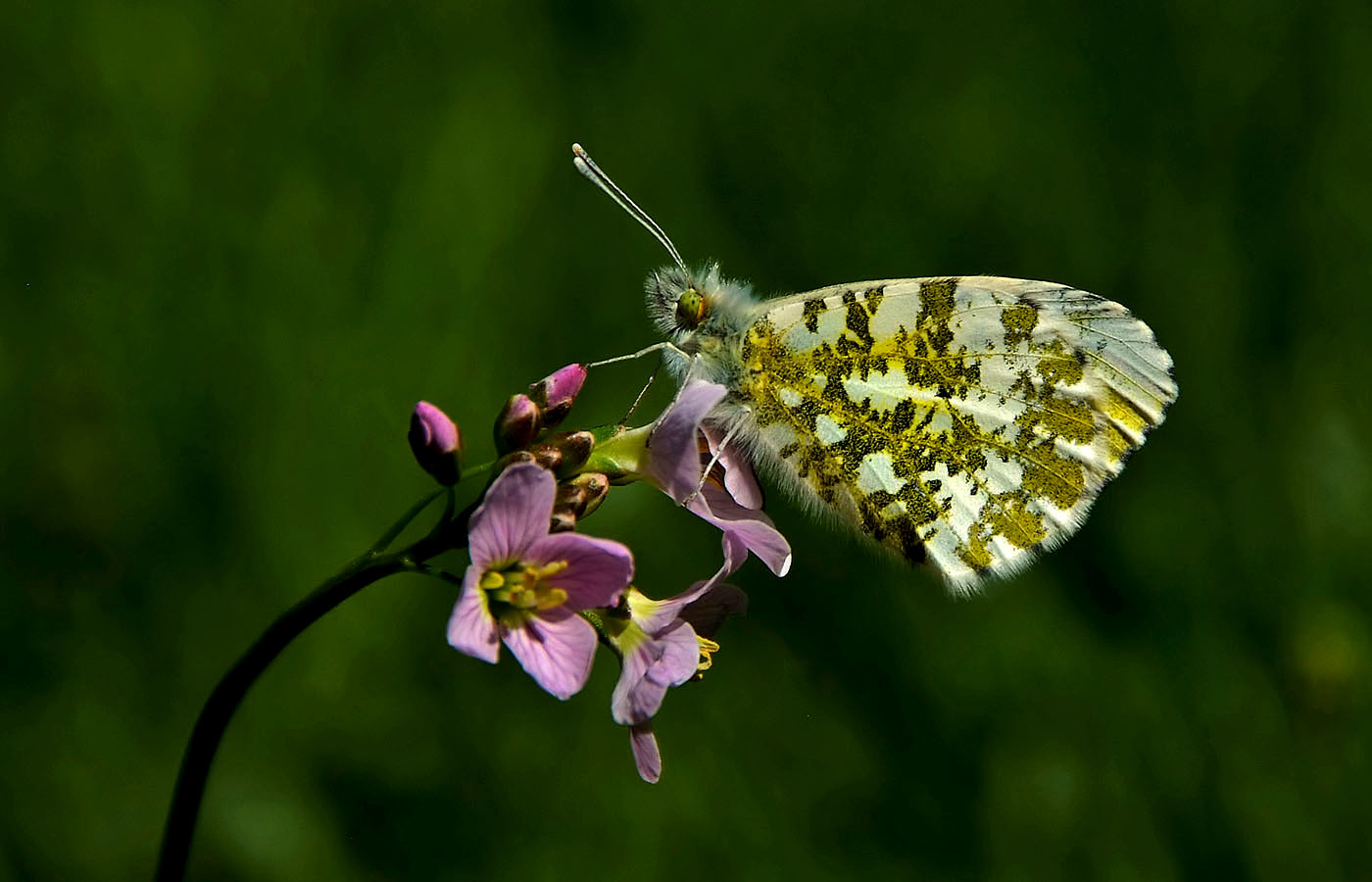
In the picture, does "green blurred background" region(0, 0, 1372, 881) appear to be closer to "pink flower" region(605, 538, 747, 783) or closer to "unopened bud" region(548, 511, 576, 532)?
"pink flower" region(605, 538, 747, 783)

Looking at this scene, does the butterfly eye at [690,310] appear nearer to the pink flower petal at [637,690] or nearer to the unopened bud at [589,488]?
the unopened bud at [589,488]

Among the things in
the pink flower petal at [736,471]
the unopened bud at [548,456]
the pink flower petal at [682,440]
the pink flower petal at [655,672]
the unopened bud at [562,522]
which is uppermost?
the pink flower petal at [682,440]

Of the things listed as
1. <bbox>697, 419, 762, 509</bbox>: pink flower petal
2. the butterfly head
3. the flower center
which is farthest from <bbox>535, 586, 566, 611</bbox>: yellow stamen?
the butterfly head

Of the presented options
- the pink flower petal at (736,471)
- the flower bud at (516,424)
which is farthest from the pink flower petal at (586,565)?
the pink flower petal at (736,471)

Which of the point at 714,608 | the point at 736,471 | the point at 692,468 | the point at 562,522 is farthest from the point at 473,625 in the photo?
the point at 736,471

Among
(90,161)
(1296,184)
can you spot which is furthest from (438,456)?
(1296,184)

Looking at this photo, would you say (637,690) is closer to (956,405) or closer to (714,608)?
(714,608)

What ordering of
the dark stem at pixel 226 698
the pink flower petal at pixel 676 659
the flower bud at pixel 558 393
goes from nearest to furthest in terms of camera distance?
the dark stem at pixel 226 698
the pink flower petal at pixel 676 659
the flower bud at pixel 558 393
